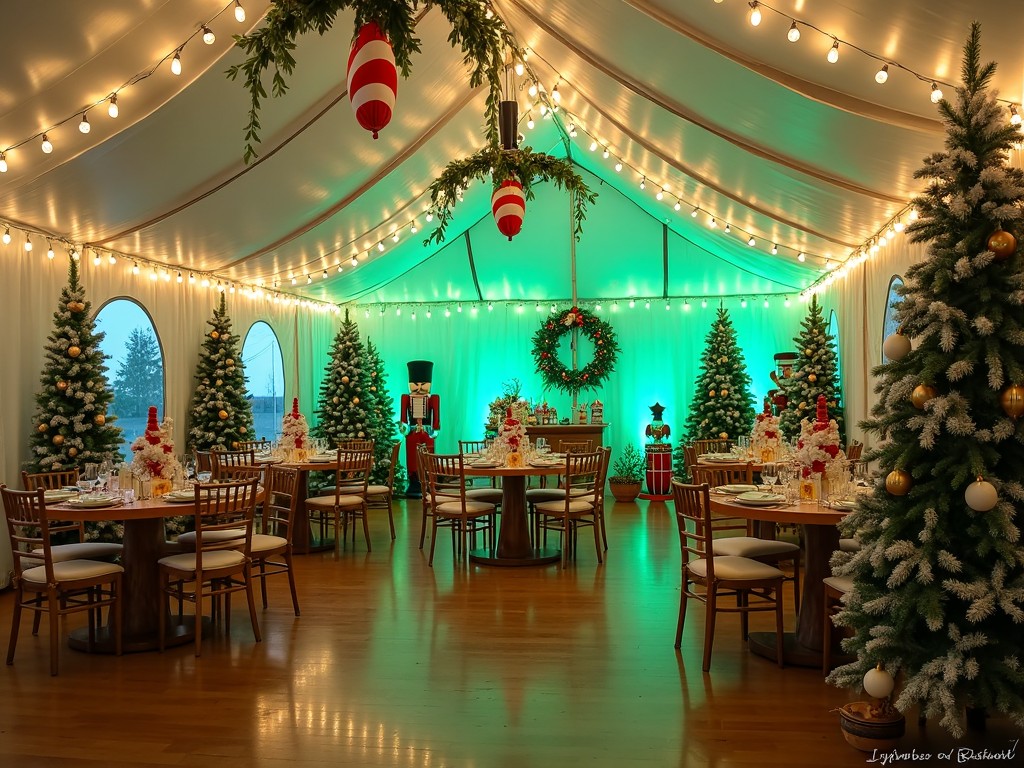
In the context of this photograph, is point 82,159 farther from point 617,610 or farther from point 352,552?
point 617,610

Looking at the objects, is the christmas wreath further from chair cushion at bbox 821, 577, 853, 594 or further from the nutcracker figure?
chair cushion at bbox 821, 577, 853, 594

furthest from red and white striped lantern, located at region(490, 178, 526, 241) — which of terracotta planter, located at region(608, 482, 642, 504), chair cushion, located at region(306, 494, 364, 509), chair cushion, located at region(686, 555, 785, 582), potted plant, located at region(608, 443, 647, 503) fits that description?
terracotta planter, located at region(608, 482, 642, 504)

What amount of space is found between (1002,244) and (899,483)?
1098 mm

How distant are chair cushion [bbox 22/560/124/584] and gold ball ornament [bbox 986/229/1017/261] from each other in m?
5.19

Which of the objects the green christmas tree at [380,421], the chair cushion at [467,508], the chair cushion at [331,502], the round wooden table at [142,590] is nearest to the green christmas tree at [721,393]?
the green christmas tree at [380,421]

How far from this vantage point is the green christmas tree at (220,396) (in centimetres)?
962

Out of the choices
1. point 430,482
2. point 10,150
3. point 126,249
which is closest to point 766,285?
point 430,482

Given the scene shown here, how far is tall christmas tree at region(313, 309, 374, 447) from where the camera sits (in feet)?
40.9

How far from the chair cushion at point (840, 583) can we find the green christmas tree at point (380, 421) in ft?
29.4

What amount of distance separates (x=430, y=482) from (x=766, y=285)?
7.98m

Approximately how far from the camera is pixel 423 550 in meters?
8.17

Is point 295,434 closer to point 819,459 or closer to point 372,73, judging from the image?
point 819,459

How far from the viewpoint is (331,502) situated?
26.3ft

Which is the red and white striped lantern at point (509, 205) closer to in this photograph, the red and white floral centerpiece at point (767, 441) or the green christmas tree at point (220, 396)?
the red and white floral centerpiece at point (767, 441)
